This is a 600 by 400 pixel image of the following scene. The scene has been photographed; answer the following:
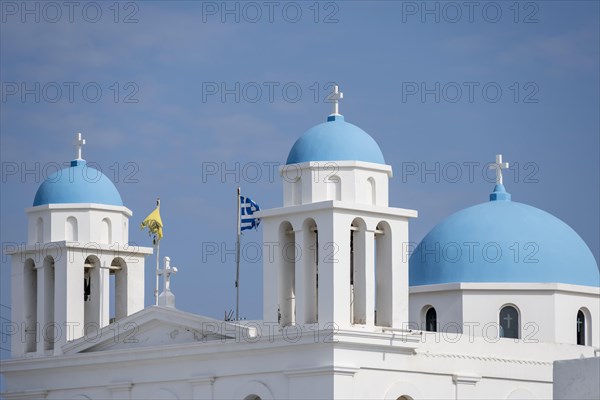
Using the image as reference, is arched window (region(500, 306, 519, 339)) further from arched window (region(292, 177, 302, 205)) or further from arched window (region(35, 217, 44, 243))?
arched window (region(35, 217, 44, 243))

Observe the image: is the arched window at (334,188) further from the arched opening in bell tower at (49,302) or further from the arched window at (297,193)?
the arched opening in bell tower at (49,302)

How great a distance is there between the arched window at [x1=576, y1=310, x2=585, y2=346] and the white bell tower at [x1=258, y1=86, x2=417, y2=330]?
707 centimetres

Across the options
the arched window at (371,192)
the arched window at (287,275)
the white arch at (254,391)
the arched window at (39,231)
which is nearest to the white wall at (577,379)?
the arched window at (371,192)

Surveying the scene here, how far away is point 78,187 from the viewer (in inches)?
1806

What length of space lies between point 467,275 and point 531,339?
7.68ft

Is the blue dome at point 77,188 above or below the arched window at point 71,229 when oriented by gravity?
above

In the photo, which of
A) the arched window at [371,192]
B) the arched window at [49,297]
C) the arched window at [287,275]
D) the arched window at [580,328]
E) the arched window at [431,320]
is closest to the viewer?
the arched window at [371,192]

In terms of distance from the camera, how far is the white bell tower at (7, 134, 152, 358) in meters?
45.6

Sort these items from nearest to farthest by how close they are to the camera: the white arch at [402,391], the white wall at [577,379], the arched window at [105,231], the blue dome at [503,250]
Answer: the white wall at [577,379] → the white arch at [402,391] → the blue dome at [503,250] → the arched window at [105,231]

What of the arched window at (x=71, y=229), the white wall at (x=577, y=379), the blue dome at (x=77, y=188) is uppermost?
the blue dome at (x=77, y=188)

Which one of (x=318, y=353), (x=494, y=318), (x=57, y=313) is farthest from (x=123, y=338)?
(x=494, y=318)

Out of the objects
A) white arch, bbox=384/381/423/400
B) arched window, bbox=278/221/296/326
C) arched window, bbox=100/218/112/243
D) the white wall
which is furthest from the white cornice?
the white wall

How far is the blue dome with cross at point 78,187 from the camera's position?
4581 centimetres

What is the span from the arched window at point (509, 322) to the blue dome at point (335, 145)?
6568 mm
